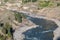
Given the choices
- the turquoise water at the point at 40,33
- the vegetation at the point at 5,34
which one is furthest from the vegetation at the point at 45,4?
the vegetation at the point at 5,34

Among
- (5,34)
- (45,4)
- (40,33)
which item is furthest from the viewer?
(45,4)

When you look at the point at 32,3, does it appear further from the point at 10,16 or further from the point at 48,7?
the point at 10,16

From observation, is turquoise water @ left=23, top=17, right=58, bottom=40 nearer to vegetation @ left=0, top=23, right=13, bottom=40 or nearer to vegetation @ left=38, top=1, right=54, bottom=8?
vegetation @ left=0, top=23, right=13, bottom=40

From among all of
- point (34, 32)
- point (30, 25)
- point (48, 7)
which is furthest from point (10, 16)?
point (48, 7)

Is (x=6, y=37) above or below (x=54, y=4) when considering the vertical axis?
A: above

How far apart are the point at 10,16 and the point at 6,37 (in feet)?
60.1

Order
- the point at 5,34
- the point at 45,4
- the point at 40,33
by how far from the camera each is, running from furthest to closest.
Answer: the point at 45,4, the point at 40,33, the point at 5,34

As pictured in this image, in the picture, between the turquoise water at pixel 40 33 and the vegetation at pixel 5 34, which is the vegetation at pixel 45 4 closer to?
the turquoise water at pixel 40 33

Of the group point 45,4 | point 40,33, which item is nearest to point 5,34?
point 40,33

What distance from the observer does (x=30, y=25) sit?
2085 inches

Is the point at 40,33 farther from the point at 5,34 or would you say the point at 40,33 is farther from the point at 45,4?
the point at 45,4

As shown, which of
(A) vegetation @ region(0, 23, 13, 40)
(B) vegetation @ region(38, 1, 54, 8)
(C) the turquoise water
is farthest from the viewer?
(B) vegetation @ region(38, 1, 54, 8)

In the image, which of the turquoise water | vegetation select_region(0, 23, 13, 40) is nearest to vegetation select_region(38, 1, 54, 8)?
the turquoise water

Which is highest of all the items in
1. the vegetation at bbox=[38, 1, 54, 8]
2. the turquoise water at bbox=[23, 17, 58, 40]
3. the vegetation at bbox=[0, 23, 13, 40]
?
the vegetation at bbox=[0, 23, 13, 40]
